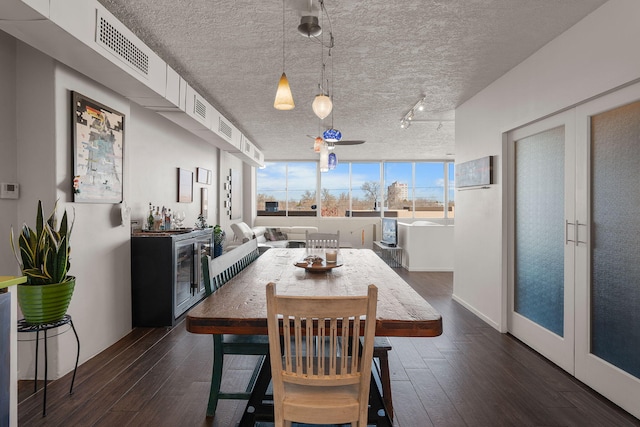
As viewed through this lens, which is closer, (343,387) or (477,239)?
(343,387)

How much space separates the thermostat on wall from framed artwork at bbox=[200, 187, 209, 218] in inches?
133

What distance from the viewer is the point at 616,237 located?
2365mm

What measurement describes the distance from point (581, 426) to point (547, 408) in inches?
7.9

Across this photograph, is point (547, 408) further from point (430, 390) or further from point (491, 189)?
point (491, 189)

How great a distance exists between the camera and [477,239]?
4.20 meters

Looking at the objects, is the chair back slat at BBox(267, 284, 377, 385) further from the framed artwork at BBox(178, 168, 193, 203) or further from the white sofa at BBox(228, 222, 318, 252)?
the white sofa at BBox(228, 222, 318, 252)

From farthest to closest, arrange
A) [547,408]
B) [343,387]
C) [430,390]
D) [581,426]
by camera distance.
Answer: [430,390]
[547,408]
[581,426]
[343,387]

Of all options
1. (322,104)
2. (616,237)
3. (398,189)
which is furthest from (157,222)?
(398,189)

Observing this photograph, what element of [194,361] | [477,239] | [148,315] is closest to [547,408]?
[477,239]

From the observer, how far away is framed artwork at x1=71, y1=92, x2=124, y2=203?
9.17 feet

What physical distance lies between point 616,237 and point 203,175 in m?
5.36

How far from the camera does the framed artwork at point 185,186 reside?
5.09 metres

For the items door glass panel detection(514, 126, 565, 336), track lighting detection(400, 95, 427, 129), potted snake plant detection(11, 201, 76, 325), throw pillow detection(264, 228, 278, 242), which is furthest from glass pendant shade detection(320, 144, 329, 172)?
throw pillow detection(264, 228, 278, 242)

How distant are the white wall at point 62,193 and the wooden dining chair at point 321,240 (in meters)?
1.88
